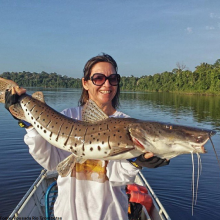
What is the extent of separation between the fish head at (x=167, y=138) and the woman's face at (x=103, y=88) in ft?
2.63

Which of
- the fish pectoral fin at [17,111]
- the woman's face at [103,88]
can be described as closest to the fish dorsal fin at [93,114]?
the woman's face at [103,88]

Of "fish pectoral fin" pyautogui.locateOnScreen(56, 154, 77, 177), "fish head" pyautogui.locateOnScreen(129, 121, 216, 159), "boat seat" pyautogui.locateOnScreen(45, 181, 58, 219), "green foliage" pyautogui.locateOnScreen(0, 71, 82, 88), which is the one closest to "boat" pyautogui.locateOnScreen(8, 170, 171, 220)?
"boat seat" pyautogui.locateOnScreen(45, 181, 58, 219)

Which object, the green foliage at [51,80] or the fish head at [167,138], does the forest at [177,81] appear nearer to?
the green foliage at [51,80]

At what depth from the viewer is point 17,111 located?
335 centimetres

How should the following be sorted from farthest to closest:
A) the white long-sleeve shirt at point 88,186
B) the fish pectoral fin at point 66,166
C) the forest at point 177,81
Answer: the forest at point 177,81 → the white long-sleeve shirt at point 88,186 → the fish pectoral fin at point 66,166

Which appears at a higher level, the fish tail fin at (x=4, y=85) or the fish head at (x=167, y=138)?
the fish tail fin at (x=4, y=85)

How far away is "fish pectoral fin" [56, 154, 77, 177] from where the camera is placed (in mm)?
2973

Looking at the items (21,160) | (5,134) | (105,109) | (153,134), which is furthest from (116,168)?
(5,134)

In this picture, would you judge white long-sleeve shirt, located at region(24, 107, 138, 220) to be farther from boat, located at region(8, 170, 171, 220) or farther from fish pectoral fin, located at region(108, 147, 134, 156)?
boat, located at region(8, 170, 171, 220)

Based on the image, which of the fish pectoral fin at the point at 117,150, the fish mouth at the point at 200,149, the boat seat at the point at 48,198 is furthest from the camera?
the boat seat at the point at 48,198

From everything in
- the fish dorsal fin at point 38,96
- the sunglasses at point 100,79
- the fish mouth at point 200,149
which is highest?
the sunglasses at point 100,79

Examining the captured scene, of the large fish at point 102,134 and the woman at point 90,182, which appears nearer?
the large fish at point 102,134

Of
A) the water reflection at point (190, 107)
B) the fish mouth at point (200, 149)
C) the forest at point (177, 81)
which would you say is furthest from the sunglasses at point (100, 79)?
the forest at point (177, 81)

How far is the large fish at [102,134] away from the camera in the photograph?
2887mm
